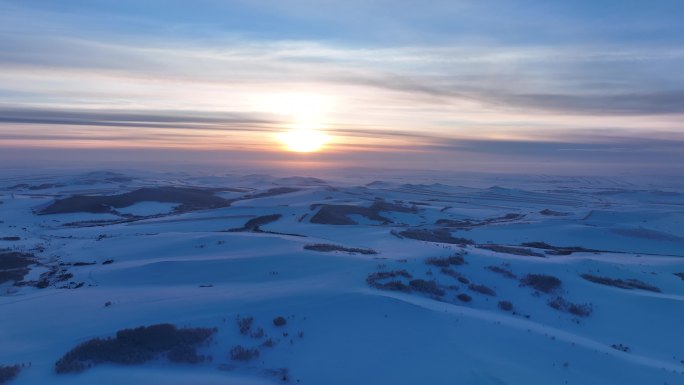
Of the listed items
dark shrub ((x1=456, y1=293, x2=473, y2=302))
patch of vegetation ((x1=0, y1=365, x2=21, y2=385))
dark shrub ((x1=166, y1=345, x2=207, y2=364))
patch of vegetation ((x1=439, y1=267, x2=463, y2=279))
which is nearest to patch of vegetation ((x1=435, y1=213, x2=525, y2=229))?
patch of vegetation ((x1=439, y1=267, x2=463, y2=279))

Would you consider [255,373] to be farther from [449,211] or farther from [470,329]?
[449,211]

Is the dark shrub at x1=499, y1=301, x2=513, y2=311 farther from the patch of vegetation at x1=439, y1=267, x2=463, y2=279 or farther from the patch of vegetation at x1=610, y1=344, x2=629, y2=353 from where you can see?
the patch of vegetation at x1=610, y1=344, x2=629, y2=353

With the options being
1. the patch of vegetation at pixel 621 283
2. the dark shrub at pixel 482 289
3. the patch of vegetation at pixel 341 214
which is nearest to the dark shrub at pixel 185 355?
the dark shrub at pixel 482 289

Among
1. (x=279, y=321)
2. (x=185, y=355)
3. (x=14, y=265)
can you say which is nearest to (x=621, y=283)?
(x=279, y=321)

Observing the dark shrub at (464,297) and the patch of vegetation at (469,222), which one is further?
the patch of vegetation at (469,222)

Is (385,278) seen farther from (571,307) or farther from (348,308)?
(571,307)

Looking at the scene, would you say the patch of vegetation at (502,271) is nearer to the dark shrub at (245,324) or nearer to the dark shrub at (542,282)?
the dark shrub at (542,282)
